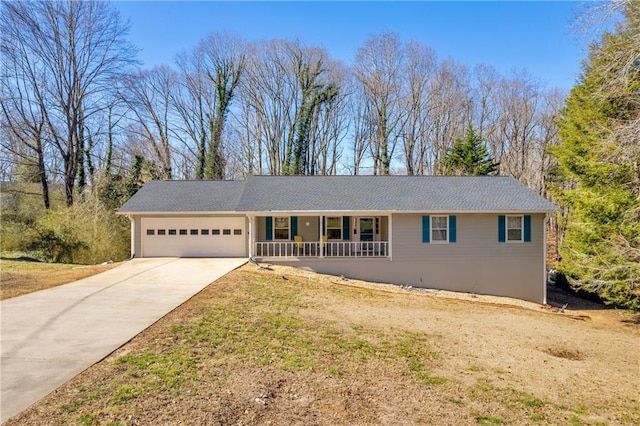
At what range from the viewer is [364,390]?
495 centimetres

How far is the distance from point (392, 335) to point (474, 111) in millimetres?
30238

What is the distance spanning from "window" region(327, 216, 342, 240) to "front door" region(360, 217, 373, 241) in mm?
1001

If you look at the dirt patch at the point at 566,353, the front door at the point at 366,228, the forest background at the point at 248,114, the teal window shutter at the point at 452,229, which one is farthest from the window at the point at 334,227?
the forest background at the point at 248,114

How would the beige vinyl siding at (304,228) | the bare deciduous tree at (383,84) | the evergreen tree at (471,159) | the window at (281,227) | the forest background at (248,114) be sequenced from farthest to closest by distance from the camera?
1. the bare deciduous tree at (383,84)
2. the evergreen tree at (471,159)
3. the forest background at (248,114)
4. the beige vinyl siding at (304,228)
5. the window at (281,227)

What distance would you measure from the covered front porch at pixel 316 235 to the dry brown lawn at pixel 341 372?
5563 millimetres

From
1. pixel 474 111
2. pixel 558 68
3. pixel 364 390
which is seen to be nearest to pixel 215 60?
pixel 474 111

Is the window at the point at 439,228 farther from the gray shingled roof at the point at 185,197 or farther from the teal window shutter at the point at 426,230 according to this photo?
the gray shingled roof at the point at 185,197

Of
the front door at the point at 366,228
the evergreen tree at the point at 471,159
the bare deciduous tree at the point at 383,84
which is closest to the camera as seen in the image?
the front door at the point at 366,228

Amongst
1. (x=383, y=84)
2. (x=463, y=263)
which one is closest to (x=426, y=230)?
(x=463, y=263)

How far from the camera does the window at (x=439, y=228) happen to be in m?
14.9

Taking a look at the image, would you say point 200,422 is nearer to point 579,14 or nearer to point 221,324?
point 221,324

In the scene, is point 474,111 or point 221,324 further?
point 474,111

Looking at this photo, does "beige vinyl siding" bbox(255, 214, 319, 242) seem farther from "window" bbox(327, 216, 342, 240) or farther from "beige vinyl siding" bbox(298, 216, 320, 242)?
"window" bbox(327, 216, 342, 240)

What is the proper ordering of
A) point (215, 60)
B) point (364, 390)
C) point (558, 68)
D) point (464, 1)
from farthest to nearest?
point (215, 60) < point (558, 68) < point (464, 1) < point (364, 390)
